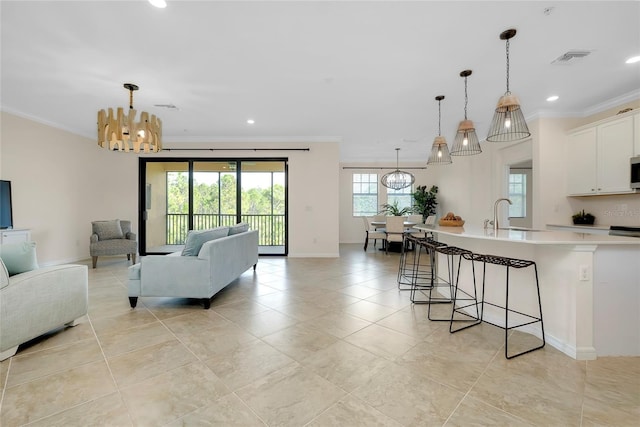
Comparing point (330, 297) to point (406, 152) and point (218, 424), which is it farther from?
point (406, 152)

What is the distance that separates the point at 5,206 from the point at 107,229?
4.69 ft

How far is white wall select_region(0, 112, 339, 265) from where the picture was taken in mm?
4711

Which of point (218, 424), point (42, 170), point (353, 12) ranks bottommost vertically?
point (218, 424)

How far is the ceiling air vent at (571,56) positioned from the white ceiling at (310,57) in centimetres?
7

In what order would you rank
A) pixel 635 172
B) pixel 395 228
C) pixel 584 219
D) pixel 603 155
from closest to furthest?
pixel 635 172
pixel 603 155
pixel 584 219
pixel 395 228

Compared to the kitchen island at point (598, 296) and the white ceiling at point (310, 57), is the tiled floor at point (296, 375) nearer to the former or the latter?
the kitchen island at point (598, 296)

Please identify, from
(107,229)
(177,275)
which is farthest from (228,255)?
(107,229)

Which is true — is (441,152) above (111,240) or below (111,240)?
above

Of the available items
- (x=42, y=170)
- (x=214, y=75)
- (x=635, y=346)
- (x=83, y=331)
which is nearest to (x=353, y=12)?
(x=214, y=75)

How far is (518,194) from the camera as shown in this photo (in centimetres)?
779

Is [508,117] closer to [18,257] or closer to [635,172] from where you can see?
[635,172]

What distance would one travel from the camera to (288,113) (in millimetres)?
4844

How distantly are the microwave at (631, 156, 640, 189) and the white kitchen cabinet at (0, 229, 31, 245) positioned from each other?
27.7 feet

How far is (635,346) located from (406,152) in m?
6.51
